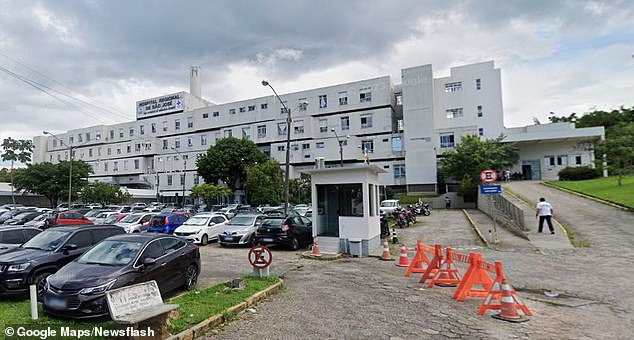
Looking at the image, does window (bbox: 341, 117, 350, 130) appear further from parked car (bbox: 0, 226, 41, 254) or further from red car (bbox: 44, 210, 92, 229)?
parked car (bbox: 0, 226, 41, 254)

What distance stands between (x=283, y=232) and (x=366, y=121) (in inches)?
→ 1501

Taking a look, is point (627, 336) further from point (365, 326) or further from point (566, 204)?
point (566, 204)

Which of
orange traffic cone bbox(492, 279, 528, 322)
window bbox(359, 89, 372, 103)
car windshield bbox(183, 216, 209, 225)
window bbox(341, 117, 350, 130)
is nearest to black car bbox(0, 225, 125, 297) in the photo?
car windshield bbox(183, 216, 209, 225)

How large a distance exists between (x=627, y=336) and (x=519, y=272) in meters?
5.16

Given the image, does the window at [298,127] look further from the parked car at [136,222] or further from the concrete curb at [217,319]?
the concrete curb at [217,319]

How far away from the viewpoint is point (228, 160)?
5112 centimetres

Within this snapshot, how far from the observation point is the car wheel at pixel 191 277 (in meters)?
9.12

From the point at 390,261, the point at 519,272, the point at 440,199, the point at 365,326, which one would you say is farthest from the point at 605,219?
the point at 440,199

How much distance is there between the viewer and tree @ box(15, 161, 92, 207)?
50.3 metres

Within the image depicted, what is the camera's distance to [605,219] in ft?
63.5

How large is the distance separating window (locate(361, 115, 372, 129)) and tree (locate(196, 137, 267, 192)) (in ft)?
47.3

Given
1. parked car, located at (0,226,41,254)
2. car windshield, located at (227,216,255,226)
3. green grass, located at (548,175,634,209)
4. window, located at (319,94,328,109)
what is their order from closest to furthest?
parked car, located at (0,226,41,254) → car windshield, located at (227,216,255,226) → green grass, located at (548,175,634,209) → window, located at (319,94,328,109)

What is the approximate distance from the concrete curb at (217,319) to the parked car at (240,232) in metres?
9.16

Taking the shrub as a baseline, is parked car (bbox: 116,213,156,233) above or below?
below
